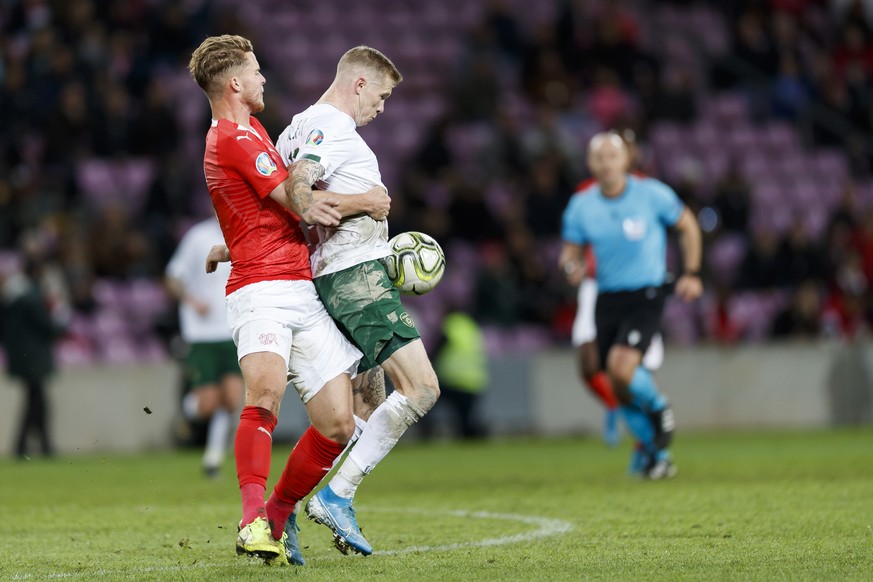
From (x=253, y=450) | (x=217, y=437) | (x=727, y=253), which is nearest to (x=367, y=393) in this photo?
(x=253, y=450)

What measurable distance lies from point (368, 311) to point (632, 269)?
16.3ft

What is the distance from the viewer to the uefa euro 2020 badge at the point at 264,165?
641 cm

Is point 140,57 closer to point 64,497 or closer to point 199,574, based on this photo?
point 64,497

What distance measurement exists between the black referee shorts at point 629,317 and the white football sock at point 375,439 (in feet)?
15.1

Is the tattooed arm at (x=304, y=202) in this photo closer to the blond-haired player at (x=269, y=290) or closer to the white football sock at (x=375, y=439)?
the blond-haired player at (x=269, y=290)

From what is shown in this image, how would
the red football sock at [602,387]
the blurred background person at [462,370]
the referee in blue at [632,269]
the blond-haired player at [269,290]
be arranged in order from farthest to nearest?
the blurred background person at [462,370] < the red football sock at [602,387] < the referee in blue at [632,269] < the blond-haired player at [269,290]

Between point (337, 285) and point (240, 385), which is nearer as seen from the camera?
point (337, 285)

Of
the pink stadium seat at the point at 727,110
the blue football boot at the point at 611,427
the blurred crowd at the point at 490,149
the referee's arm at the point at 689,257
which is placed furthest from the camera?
the pink stadium seat at the point at 727,110

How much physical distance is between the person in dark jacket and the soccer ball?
9.88m

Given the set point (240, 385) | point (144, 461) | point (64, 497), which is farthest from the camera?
point (144, 461)

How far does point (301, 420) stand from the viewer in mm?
17750

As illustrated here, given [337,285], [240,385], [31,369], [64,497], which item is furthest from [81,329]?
[337,285]

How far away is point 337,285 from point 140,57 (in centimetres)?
1412

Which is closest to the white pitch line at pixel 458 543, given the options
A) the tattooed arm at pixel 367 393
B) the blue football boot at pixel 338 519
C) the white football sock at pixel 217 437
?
the blue football boot at pixel 338 519
